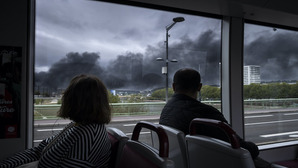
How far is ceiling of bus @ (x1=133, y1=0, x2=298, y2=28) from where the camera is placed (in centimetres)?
285

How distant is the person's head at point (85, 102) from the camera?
133 cm

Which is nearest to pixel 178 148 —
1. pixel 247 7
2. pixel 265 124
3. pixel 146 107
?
pixel 146 107

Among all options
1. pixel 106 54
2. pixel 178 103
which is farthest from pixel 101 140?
pixel 106 54

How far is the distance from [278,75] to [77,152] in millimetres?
4196

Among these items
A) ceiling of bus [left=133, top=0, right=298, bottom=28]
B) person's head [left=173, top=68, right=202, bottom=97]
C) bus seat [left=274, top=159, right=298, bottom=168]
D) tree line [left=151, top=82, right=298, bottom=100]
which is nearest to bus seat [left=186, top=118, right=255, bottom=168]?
person's head [left=173, top=68, right=202, bottom=97]

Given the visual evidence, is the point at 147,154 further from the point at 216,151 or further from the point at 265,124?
the point at 265,124

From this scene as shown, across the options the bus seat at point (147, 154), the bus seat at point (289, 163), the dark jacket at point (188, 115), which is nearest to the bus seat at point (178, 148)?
the dark jacket at point (188, 115)

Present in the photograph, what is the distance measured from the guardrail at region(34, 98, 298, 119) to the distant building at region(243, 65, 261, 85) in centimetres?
36

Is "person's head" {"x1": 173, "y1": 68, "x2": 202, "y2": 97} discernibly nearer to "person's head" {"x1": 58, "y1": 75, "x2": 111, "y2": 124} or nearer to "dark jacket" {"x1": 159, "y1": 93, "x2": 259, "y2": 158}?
"dark jacket" {"x1": 159, "y1": 93, "x2": 259, "y2": 158}

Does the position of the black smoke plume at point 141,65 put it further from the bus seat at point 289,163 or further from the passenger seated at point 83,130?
the bus seat at point 289,163

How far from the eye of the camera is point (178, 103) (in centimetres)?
180

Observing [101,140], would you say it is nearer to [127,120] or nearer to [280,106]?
[127,120]

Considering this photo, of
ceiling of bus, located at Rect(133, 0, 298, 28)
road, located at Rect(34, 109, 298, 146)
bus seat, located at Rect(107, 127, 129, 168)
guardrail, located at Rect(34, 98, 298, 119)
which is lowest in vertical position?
road, located at Rect(34, 109, 298, 146)

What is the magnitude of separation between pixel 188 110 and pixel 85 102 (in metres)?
0.82
